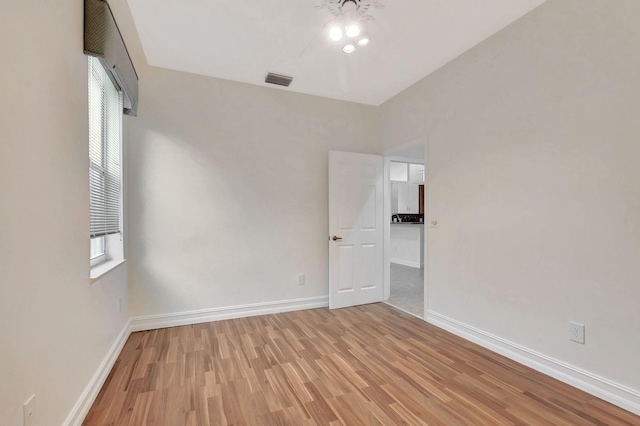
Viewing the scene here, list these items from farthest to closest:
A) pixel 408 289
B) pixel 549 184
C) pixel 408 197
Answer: pixel 408 197
pixel 408 289
pixel 549 184

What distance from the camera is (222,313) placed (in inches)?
128

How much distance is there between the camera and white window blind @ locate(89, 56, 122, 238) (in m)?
2.02

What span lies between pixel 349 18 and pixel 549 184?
2.02 meters

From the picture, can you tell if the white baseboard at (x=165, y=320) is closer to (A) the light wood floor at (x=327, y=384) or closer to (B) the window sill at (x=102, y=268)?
(A) the light wood floor at (x=327, y=384)

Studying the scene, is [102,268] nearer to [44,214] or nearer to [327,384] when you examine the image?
[44,214]

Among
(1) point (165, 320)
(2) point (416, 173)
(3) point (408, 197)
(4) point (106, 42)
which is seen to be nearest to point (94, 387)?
(1) point (165, 320)

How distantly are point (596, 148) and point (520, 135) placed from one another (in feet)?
1.70

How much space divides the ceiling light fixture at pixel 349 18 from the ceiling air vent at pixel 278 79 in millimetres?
989

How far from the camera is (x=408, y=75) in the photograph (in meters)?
3.24

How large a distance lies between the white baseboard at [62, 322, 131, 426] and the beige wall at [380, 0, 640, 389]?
3.04 m

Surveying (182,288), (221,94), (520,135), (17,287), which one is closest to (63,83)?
(17,287)

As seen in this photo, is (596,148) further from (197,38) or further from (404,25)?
(197,38)

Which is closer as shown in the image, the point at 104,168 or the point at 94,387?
the point at 94,387

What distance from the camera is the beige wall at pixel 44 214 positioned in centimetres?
104
